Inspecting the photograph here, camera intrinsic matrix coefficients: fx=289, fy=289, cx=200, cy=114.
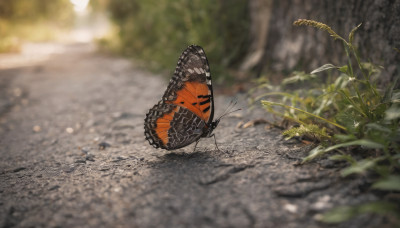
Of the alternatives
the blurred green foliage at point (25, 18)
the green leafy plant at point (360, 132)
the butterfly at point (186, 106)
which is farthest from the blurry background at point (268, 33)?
the blurred green foliage at point (25, 18)

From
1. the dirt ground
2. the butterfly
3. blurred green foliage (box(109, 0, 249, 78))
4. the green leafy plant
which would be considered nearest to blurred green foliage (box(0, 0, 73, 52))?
blurred green foliage (box(109, 0, 249, 78))

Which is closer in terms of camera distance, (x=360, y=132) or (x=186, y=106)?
(x=360, y=132)

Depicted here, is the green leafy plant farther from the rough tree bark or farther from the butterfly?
the butterfly

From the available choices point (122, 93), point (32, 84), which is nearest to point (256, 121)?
point (122, 93)

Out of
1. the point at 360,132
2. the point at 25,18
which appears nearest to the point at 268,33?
the point at 360,132

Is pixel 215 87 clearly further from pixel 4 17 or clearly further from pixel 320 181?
pixel 4 17

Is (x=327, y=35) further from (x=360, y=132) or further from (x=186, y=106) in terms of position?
(x=186, y=106)
